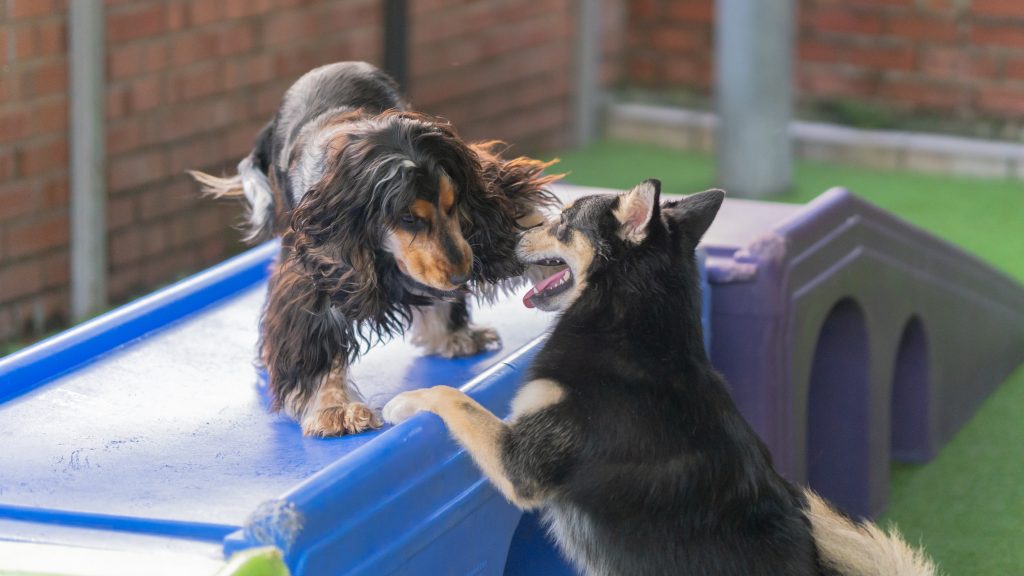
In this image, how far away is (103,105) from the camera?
182 inches

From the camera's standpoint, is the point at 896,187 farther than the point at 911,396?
Yes

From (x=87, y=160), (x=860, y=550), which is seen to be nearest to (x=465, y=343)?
(x=860, y=550)

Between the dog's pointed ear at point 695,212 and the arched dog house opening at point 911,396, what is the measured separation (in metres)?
1.76

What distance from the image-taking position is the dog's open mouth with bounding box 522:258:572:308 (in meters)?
2.37

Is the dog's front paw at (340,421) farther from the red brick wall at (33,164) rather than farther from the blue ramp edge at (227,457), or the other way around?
the red brick wall at (33,164)

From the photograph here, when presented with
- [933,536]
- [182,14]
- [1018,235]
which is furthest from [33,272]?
[1018,235]

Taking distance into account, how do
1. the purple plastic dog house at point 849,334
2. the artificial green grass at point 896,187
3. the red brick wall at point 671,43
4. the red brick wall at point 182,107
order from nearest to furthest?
the purple plastic dog house at point 849,334 → the red brick wall at point 182,107 → the artificial green grass at point 896,187 → the red brick wall at point 671,43

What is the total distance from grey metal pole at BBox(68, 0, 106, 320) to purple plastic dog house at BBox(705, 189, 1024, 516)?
7.48 ft

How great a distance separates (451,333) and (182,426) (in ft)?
2.00

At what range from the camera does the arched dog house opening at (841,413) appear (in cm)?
348

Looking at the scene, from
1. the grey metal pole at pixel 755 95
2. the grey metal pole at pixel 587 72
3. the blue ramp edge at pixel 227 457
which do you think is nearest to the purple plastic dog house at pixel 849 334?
the blue ramp edge at pixel 227 457

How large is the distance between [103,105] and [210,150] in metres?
0.64

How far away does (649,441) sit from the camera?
7.14ft

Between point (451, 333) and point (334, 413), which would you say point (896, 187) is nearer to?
point (451, 333)
